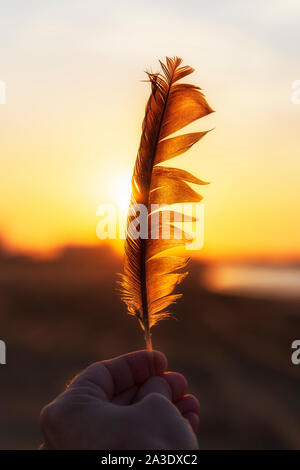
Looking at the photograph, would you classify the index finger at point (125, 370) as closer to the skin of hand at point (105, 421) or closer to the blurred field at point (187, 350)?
the skin of hand at point (105, 421)

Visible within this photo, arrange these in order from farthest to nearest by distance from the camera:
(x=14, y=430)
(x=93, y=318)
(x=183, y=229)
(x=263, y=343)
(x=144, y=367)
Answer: (x=93, y=318)
(x=263, y=343)
(x=14, y=430)
(x=183, y=229)
(x=144, y=367)


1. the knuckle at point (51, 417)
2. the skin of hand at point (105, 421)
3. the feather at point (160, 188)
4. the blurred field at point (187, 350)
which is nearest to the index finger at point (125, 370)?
the skin of hand at point (105, 421)

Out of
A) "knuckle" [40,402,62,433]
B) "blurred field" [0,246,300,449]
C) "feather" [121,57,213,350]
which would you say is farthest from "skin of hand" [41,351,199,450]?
"blurred field" [0,246,300,449]

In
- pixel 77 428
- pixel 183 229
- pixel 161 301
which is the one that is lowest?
pixel 77 428

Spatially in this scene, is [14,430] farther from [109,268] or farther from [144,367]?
[109,268]

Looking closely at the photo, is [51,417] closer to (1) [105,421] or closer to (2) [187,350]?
(1) [105,421]
